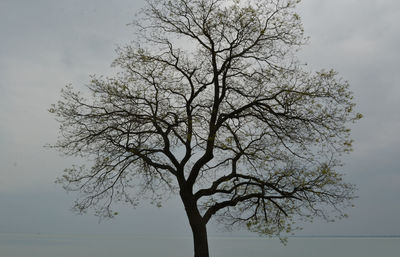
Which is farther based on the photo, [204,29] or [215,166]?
[215,166]

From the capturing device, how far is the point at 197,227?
1806 cm

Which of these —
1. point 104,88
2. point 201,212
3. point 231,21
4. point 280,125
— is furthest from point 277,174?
point 104,88

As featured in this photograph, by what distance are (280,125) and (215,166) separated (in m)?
3.88

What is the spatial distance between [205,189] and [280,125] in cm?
447

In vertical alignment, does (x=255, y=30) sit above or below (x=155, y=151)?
above

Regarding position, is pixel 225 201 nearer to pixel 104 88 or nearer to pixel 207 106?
pixel 207 106

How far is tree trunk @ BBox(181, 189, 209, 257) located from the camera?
58.1 feet

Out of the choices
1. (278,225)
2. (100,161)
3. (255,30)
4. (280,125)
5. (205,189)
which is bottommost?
(278,225)

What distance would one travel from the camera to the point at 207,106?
19.5 meters

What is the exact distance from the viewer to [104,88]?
1864cm

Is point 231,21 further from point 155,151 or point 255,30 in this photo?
point 155,151

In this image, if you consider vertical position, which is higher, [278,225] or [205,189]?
[205,189]

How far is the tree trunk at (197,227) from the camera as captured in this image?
17.7 meters

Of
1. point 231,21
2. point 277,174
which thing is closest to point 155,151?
point 277,174
